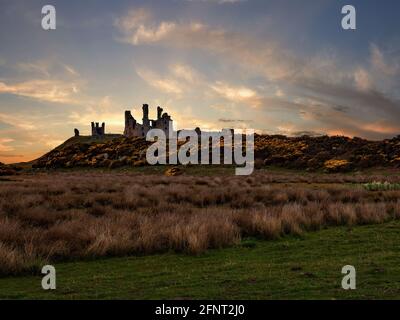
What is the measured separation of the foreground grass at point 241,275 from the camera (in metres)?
8.35

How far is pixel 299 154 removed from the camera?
80.4m

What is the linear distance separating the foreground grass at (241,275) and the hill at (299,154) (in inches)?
2174

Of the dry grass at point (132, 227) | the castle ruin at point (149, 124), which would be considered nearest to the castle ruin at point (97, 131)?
the castle ruin at point (149, 124)

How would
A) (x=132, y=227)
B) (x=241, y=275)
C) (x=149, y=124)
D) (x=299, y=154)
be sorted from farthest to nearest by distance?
(x=149, y=124)
(x=299, y=154)
(x=132, y=227)
(x=241, y=275)

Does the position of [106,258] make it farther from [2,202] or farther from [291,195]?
[291,195]

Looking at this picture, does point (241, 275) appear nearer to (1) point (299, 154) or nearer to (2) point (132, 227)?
(2) point (132, 227)

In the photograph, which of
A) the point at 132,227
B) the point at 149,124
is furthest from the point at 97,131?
the point at 132,227

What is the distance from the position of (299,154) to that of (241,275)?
72715 millimetres

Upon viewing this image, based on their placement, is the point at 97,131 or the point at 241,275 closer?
the point at 241,275

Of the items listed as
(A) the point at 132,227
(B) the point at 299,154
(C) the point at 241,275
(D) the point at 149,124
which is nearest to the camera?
(C) the point at 241,275

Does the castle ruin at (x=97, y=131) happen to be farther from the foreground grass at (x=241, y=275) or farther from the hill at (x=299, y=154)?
the foreground grass at (x=241, y=275)

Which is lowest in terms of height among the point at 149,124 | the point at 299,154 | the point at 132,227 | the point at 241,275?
the point at 241,275
